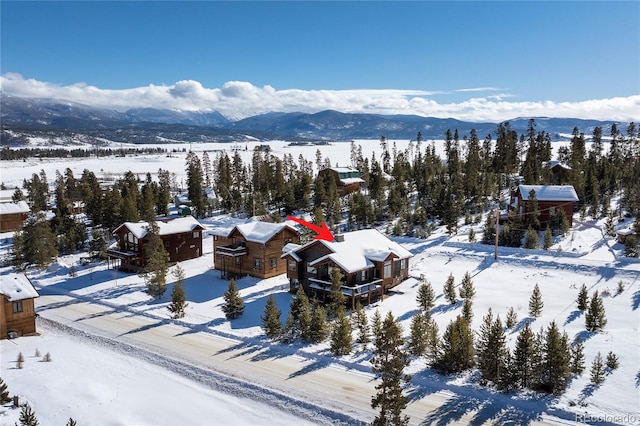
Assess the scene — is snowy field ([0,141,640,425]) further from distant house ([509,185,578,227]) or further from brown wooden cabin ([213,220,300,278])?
distant house ([509,185,578,227])

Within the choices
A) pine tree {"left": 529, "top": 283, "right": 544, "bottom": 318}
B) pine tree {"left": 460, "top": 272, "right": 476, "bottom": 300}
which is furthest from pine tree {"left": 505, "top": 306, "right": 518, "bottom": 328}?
pine tree {"left": 460, "top": 272, "right": 476, "bottom": 300}

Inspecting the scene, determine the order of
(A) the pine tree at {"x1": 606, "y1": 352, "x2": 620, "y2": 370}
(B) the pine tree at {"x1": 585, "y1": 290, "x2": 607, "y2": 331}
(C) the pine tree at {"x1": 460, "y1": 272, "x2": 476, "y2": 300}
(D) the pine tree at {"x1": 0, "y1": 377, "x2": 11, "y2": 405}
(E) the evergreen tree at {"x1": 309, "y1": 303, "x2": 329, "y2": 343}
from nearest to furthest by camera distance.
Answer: (D) the pine tree at {"x1": 0, "y1": 377, "x2": 11, "y2": 405} → (A) the pine tree at {"x1": 606, "y1": 352, "x2": 620, "y2": 370} → (B) the pine tree at {"x1": 585, "y1": 290, "x2": 607, "y2": 331} → (E) the evergreen tree at {"x1": 309, "y1": 303, "x2": 329, "y2": 343} → (C) the pine tree at {"x1": 460, "y1": 272, "x2": 476, "y2": 300}

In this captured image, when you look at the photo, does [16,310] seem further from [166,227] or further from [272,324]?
[166,227]

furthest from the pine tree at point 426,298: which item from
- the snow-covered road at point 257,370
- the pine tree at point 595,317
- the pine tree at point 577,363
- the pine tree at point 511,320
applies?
the pine tree at point 577,363

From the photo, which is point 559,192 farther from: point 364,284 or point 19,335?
point 19,335

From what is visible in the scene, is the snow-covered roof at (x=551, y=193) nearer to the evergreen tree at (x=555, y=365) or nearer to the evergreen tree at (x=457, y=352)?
the evergreen tree at (x=457, y=352)

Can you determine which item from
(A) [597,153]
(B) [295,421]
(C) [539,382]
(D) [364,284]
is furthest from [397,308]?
(A) [597,153]
